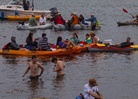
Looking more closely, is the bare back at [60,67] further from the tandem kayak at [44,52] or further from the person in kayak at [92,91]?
the person in kayak at [92,91]

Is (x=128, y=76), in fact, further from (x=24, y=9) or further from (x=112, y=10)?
(x=112, y=10)

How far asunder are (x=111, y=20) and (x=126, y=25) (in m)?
6.10

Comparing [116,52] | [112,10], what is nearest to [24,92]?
[116,52]

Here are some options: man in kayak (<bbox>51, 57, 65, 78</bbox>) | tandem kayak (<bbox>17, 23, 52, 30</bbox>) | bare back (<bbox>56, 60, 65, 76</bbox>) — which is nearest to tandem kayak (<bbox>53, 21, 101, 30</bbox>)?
tandem kayak (<bbox>17, 23, 52, 30</bbox>)

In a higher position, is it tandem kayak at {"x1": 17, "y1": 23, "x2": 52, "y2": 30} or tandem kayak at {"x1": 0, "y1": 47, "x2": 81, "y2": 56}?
tandem kayak at {"x1": 17, "y1": 23, "x2": 52, "y2": 30}

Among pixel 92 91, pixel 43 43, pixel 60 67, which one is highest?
pixel 43 43

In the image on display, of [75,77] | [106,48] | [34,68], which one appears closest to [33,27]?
[106,48]

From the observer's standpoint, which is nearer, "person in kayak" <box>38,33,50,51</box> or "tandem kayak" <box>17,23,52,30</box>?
"person in kayak" <box>38,33,50,51</box>

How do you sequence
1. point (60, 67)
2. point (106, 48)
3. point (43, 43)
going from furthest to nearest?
point (106, 48)
point (43, 43)
point (60, 67)

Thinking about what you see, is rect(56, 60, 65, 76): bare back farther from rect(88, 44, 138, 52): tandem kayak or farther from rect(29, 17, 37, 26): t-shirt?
rect(29, 17, 37, 26): t-shirt

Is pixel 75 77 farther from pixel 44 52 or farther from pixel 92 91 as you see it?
pixel 92 91

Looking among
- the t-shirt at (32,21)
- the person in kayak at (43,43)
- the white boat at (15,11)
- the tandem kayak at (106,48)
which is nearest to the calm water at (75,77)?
the tandem kayak at (106,48)

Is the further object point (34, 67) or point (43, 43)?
point (43, 43)

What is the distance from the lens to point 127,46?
1183 inches
